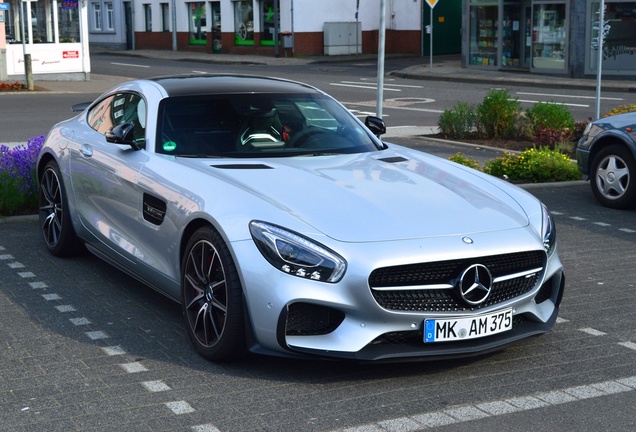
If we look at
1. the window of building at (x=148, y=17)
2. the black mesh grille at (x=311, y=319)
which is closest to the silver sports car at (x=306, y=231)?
the black mesh grille at (x=311, y=319)

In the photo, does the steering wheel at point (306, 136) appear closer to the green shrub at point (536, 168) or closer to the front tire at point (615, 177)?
the front tire at point (615, 177)

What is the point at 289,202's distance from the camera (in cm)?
571

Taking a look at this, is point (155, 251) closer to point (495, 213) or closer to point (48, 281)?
point (48, 281)

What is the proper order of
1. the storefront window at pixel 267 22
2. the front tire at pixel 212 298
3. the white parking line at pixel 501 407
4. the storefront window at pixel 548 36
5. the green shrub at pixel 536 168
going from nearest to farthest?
the white parking line at pixel 501 407, the front tire at pixel 212 298, the green shrub at pixel 536 168, the storefront window at pixel 548 36, the storefront window at pixel 267 22

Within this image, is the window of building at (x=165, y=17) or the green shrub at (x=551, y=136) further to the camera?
the window of building at (x=165, y=17)

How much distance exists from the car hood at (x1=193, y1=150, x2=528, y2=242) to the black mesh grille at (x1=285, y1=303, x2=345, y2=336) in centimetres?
38

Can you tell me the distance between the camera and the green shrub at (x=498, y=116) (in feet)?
54.0

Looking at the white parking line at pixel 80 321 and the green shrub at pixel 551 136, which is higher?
the green shrub at pixel 551 136

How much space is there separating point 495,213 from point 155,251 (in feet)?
6.86

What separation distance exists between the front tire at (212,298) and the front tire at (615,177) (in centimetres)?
596

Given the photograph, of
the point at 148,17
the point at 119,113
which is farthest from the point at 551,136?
the point at 148,17

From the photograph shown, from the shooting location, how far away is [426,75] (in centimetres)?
3534

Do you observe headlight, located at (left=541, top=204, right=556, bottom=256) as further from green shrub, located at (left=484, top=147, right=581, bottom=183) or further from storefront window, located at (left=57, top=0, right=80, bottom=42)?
storefront window, located at (left=57, top=0, right=80, bottom=42)

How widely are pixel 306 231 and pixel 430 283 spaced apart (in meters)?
0.69
